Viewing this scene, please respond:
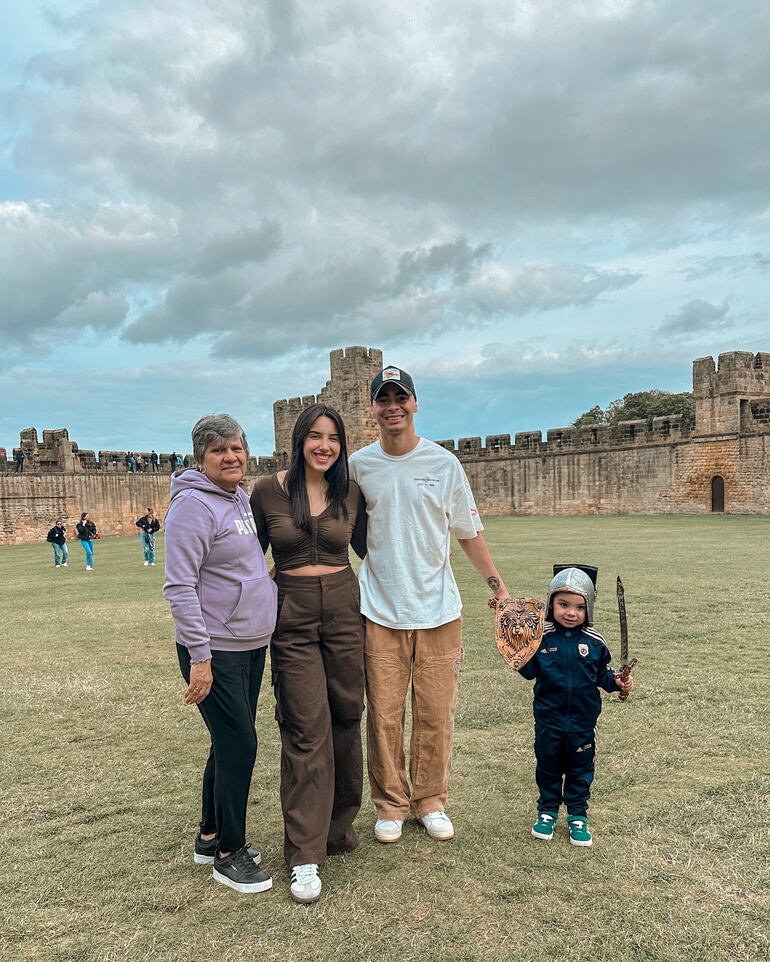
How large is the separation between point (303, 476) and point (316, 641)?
2.24 ft

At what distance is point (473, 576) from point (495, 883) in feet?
28.6

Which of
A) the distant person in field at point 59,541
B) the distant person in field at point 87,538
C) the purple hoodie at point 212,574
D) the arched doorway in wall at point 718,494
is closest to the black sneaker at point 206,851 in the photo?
the purple hoodie at point 212,574

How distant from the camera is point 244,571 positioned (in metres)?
2.72

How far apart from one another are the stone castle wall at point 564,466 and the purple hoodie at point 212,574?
22.4 m

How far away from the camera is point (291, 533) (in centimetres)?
287

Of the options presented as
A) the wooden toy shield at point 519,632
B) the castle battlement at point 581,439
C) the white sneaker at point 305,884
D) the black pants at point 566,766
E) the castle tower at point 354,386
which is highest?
the castle tower at point 354,386

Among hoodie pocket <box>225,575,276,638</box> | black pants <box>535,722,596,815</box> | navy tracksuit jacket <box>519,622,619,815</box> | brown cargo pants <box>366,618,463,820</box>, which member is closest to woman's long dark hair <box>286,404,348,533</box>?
hoodie pocket <box>225,575,276,638</box>

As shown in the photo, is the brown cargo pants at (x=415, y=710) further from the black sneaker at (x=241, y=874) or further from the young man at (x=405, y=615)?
the black sneaker at (x=241, y=874)

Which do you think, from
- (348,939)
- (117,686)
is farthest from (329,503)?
(117,686)

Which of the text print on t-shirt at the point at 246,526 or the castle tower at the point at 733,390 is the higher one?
the castle tower at the point at 733,390

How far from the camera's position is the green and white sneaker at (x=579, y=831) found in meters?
2.86

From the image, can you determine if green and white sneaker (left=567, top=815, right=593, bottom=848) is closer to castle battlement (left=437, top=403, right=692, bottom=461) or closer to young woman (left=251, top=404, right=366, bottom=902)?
young woman (left=251, top=404, right=366, bottom=902)

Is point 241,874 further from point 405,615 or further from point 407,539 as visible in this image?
point 407,539

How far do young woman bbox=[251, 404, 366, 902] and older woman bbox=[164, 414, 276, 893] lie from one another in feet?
0.38
